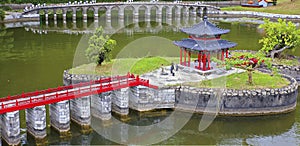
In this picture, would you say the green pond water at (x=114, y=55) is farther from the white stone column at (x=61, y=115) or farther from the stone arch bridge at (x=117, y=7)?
the stone arch bridge at (x=117, y=7)

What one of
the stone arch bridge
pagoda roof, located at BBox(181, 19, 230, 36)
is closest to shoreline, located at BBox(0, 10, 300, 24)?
the stone arch bridge

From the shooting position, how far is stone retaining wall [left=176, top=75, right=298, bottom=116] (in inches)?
1770

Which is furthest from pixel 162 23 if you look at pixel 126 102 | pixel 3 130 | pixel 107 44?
pixel 3 130

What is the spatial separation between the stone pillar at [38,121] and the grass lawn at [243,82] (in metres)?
16.8

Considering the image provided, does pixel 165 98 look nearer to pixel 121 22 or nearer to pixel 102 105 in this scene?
pixel 102 105

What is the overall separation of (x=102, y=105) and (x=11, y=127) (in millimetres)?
9570

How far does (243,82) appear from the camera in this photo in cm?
4775

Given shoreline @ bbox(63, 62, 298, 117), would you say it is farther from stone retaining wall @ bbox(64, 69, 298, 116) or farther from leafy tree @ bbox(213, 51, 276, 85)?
leafy tree @ bbox(213, 51, 276, 85)

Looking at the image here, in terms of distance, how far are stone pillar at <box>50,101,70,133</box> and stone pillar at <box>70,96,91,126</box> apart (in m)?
1.63

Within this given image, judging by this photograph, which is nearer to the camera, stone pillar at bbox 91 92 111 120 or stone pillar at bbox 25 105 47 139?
Answer: stone pillar at bbox 25 105 47 139

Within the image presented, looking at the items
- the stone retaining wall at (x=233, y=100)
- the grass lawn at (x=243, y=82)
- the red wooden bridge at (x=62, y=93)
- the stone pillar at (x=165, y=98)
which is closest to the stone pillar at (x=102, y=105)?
the red wooden bridge at (x=62, y=93)

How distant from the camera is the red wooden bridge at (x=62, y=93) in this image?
3697 cm

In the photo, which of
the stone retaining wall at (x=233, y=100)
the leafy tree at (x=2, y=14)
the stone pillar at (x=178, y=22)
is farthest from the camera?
the stone pillar at (x=178, y=22)

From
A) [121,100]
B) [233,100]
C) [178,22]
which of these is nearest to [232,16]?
[178,22]
